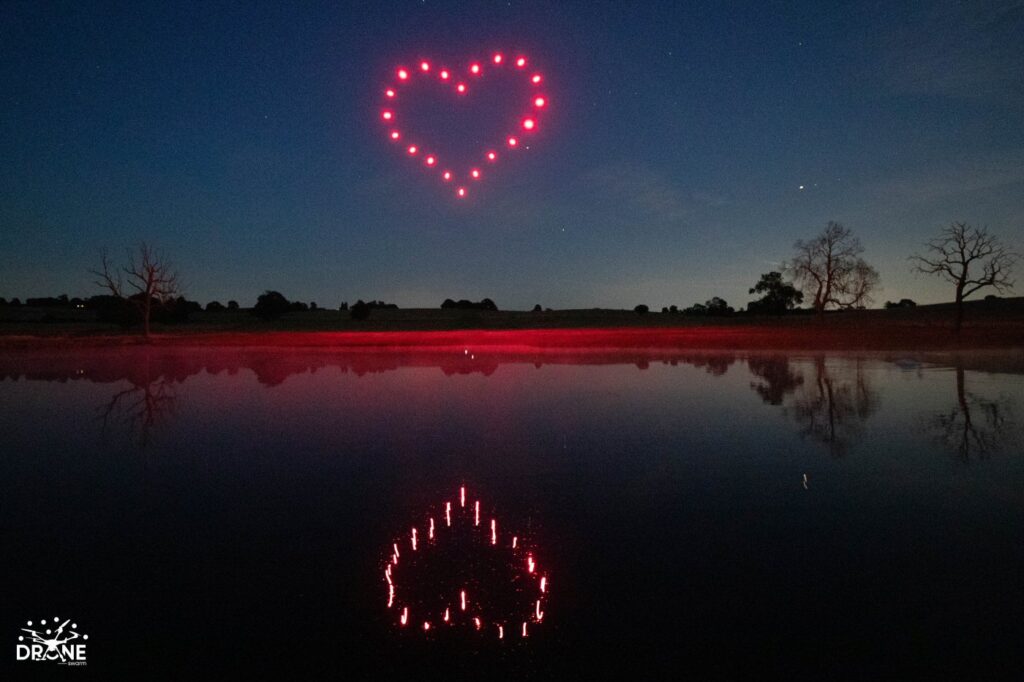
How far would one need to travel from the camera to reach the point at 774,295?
83688 mm

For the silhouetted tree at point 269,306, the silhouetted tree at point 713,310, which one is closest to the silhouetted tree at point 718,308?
the silhouetted tree at point 713,310

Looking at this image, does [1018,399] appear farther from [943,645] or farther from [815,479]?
[943,645]

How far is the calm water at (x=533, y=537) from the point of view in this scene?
155 inches

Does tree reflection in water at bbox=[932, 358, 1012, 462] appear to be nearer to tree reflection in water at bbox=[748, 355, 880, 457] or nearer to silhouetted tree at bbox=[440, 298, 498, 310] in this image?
tree reflection in water at bbox=[748, 355, 880, 457]

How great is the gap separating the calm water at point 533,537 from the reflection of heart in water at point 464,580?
0.11 feet

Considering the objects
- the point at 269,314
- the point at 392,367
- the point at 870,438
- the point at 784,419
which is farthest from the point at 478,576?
the point at 269,314

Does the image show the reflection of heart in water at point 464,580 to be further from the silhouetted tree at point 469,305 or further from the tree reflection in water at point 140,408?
the silhouetted tree at point 469,305

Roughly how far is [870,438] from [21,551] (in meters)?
11.3

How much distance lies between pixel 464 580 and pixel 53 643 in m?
2.90

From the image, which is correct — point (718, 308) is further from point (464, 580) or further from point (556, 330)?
point (464, 580)

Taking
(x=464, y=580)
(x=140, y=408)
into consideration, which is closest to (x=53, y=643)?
(x=464, y=580)

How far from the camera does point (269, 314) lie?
79125 millimetres

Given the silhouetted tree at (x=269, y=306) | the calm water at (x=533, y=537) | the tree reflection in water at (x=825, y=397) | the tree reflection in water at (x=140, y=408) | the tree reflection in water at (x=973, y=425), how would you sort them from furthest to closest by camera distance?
1. the silhouetted tree at (x=269, y=306)
2. the tree reflection in water at (x=140, y=408)
3. the tree reflection in water at (x=825, y=397)
4. the tree reflection in water at (x=973, y=425)
5. the calm water at (x=533, y=537)

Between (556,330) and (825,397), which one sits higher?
(556,330)
